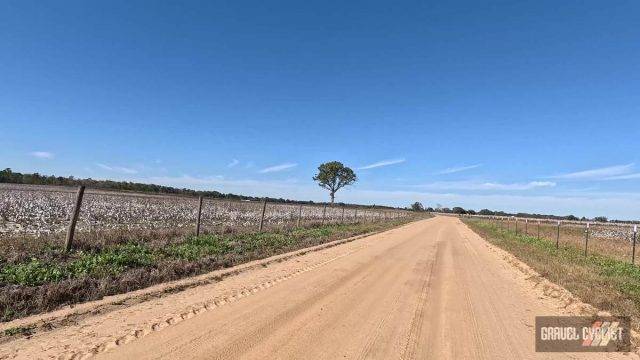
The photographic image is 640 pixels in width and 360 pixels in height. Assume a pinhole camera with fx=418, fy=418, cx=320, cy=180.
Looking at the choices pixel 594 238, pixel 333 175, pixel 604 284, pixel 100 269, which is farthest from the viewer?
pixel 333 175

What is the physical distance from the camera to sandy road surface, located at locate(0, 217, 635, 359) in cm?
535

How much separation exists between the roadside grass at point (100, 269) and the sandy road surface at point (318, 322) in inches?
48.5

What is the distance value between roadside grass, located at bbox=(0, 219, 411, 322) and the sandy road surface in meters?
1.23

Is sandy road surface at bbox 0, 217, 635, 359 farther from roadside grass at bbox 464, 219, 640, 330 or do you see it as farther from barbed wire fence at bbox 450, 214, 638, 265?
barbed wire fence at bbox 450, 214, 638, 265

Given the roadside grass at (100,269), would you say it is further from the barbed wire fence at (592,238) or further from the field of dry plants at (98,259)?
the barbed wire fence at (592,238)

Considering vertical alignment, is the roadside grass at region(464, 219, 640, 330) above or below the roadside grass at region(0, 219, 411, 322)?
above

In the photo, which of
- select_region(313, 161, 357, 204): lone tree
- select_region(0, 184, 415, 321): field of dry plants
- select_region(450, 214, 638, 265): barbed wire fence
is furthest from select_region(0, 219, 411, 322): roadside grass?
select_region(313, 161, 357, 204): lone tree

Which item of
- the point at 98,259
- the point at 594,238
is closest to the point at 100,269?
the point at 98,259

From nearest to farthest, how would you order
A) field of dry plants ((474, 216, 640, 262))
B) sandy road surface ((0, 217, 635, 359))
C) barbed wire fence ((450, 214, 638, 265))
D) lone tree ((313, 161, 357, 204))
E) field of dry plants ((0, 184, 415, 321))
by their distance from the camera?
1. sandy road surface ((0, 217, 635, 359))
2. field of dry plants ((0, 184, 415, 321))
3. barbed wire fence ((450, 214, 638, 265))
4. field of dry plants ((474, 216, 640, 262))
5. lone tree ((313, 161, 357, 204))

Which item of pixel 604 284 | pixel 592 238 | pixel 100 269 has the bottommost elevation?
pixel 100 269

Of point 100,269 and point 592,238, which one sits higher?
point 592,238

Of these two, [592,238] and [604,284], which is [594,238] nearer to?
[592,238]

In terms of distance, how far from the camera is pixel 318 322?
6.73 metres

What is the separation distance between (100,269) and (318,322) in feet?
18.9
